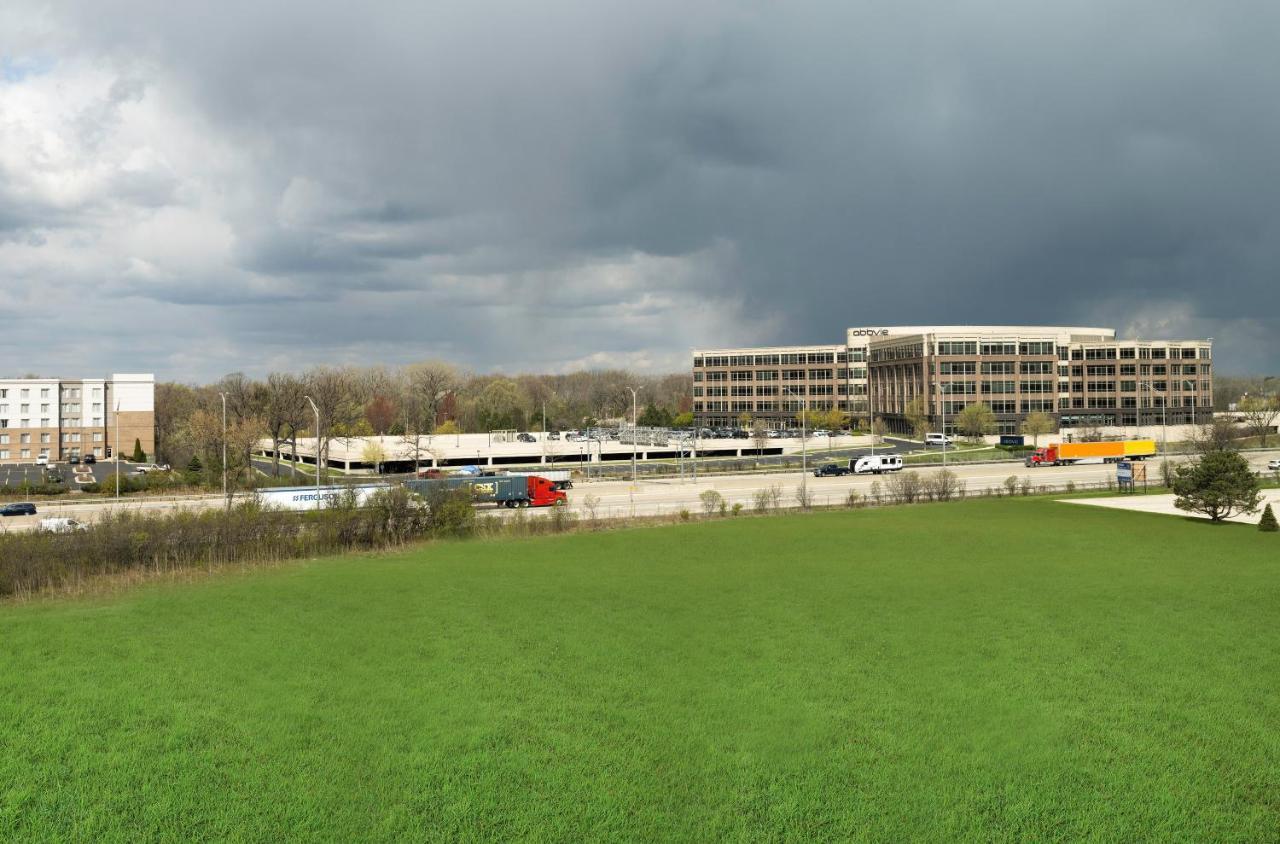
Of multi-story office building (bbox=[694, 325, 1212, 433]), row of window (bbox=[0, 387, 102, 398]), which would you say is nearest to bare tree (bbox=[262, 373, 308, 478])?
row of window (bbox=[0, 387, 102, 398])

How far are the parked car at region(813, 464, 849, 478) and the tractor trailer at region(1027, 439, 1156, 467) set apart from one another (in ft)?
73.2

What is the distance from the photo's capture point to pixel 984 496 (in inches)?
2741

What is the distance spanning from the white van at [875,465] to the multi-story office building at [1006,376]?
42.0 meters

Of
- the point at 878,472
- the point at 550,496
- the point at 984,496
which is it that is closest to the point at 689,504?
the point at 550,496

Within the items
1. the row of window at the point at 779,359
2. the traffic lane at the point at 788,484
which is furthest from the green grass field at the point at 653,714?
the row of window at the point at 779,359

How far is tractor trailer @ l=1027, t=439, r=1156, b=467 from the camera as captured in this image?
330 feet

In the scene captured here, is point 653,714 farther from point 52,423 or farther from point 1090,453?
point 52,423

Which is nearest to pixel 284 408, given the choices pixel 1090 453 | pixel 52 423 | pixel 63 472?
pixel 63 472

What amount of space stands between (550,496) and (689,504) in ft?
34.4

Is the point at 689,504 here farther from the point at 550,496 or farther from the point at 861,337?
the point at 861,337

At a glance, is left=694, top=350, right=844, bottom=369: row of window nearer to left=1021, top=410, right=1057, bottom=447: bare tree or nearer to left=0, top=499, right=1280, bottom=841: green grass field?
left=1021, top=410, right=1057, bottom=447: bare tree

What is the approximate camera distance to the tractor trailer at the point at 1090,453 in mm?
100500

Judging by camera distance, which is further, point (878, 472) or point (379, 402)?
point (379, 402)

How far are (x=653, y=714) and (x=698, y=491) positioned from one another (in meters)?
58.3
